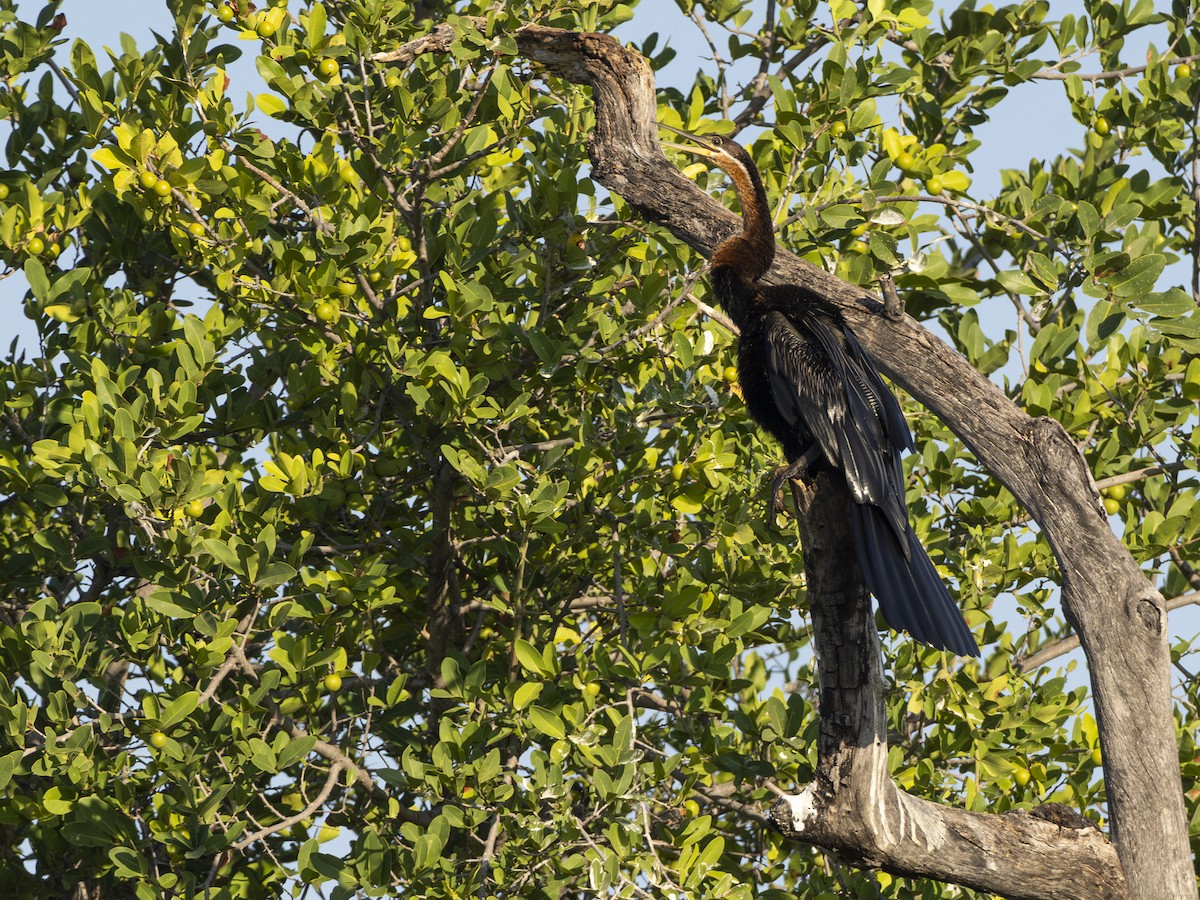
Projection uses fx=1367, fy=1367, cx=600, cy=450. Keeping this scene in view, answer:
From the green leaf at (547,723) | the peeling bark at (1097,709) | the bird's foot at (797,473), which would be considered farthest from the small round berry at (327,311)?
the peeling bark at (1097,709)

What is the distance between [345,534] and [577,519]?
923 mm

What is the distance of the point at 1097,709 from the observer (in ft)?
10.7

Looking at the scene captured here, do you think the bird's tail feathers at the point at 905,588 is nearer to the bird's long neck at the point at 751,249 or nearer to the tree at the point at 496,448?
the tree at the point at 496,448

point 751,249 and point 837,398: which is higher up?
point 751,249

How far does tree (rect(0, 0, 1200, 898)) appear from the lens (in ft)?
13.1

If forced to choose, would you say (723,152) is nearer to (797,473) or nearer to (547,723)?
(797,473)

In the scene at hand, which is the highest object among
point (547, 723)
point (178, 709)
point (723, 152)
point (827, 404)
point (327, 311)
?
point (723, 152)

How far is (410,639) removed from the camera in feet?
17.4

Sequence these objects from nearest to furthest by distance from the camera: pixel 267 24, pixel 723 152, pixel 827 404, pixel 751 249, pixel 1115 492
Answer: pixel 827 404, pixel 751 249, pixel 723 152, pixel 267 24, pixel 1115 492

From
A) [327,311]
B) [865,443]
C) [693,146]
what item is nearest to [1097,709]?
[865,443]

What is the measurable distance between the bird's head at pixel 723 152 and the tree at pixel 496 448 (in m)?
0.17

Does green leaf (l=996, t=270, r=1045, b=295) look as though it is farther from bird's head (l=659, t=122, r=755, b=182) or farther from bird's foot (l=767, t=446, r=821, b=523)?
bird's foot (l=767, t=446, r=821, b=523)

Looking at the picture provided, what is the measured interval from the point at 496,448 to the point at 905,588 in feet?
6.67

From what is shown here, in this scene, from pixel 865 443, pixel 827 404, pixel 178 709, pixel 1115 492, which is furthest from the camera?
A: pixel 1115 492
